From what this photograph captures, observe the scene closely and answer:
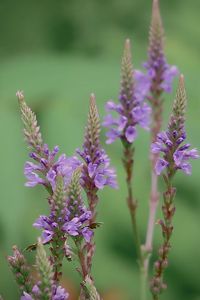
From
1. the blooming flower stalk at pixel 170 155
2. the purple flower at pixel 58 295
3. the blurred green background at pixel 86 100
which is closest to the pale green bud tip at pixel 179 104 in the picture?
the blooming flower stalk at pixel 170 155

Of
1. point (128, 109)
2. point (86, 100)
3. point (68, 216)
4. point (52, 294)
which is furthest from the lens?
point (86, 100)

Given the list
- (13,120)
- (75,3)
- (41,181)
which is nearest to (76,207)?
(41,181)

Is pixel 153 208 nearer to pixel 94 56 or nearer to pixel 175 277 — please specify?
pixel 175 277

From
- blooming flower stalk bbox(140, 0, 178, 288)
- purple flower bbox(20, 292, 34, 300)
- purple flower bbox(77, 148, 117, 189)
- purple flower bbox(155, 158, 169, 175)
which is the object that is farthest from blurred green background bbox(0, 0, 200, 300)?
purple flower bbox(20, 292, 34, 300)

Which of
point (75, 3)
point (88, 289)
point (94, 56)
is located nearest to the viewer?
point (88, 289)

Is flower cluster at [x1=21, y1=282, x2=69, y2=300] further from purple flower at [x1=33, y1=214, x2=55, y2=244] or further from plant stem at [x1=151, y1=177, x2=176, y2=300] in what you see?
plant stem at [x1=151, y1=177, x2=176, y2=300]

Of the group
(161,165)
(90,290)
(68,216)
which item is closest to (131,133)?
(161,165)

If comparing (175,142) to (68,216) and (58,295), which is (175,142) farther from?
(58,295)
